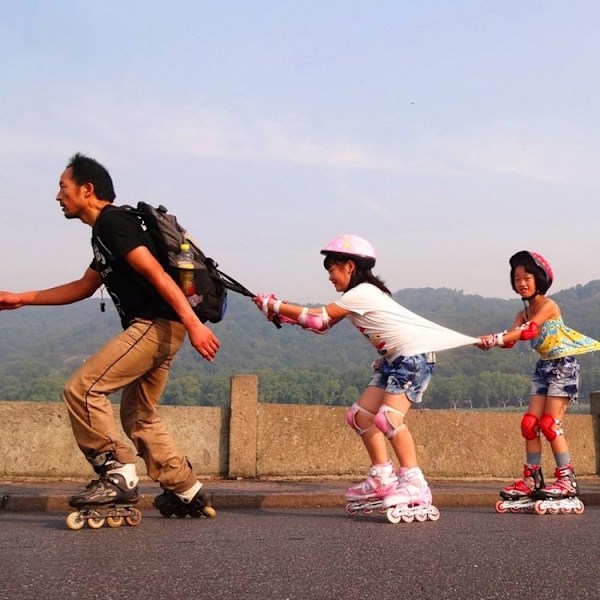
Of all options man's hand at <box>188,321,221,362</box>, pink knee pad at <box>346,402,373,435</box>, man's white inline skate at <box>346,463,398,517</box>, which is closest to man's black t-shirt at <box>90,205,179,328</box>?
man's hand at <box>188,321,221,362</box>

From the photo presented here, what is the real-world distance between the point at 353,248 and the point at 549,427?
2204mm

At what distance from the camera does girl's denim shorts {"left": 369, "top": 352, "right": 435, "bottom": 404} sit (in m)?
6.11

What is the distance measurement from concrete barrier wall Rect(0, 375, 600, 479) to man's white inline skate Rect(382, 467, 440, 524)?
4.49m

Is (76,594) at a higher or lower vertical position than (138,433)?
lower

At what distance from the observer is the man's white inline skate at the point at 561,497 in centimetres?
672

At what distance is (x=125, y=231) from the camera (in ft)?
17.5

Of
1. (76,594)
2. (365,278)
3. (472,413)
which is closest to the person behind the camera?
(76,594)

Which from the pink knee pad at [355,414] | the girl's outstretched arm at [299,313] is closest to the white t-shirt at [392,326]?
the girl's outstretched arm at [299,313]

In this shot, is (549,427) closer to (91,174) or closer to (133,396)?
(133,396)

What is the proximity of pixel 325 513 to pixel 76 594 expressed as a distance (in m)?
3.77

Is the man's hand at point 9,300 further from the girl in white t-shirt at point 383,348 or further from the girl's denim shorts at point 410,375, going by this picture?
the girl's denim shorts at point 410,375

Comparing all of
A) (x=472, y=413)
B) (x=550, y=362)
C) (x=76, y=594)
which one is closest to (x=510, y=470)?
(x=472, y=413)

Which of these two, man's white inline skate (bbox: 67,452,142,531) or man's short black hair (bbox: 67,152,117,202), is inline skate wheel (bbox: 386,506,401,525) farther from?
man's short black hair (bbox: 67,152,117,202)

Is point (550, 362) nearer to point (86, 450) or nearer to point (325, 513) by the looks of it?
point (325, 513)
